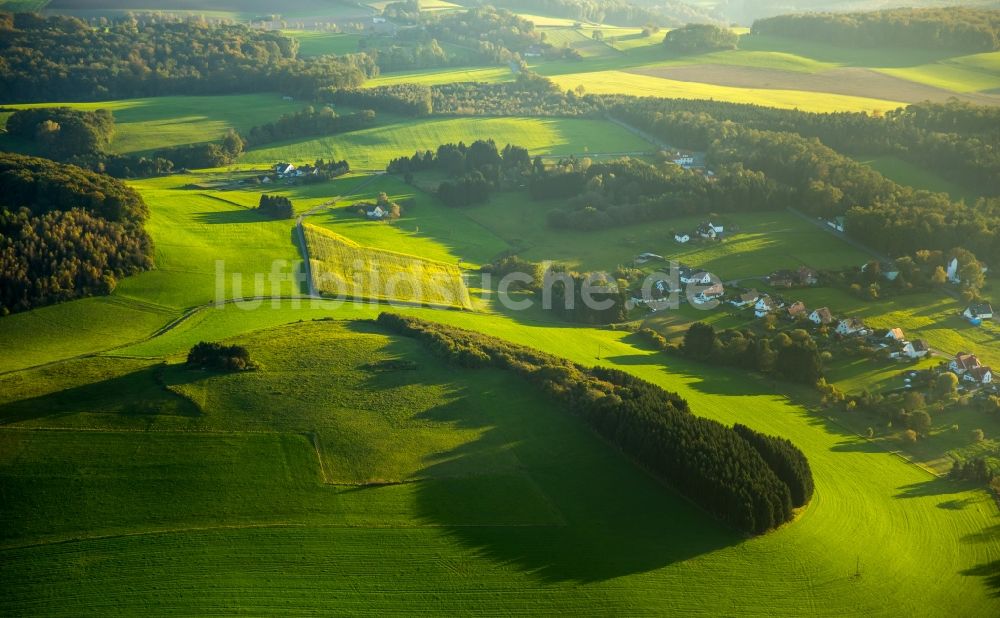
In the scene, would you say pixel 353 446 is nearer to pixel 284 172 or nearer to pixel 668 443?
pixel 668 443

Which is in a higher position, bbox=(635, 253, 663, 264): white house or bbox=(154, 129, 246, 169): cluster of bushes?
bbox=(154, 129, 246, 169): cluster of bushes

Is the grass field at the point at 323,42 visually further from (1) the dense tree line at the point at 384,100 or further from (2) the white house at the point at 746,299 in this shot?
(2) the white house at the point at 746,299

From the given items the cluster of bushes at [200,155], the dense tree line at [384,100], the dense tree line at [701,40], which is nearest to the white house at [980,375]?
the cluster of bushes at [200,155]

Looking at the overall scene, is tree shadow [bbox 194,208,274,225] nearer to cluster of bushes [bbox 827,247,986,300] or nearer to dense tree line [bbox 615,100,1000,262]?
dense tree line [bbox 615,100,1000,262]

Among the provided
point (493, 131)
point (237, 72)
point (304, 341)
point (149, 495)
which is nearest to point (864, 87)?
point (493, 131)

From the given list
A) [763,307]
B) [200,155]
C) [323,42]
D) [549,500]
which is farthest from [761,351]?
[323,42]

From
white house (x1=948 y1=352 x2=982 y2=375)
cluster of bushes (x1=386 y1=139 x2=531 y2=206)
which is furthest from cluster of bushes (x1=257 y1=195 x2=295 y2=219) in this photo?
white house (x1=948 y1=352 x2=982 y2=375)
